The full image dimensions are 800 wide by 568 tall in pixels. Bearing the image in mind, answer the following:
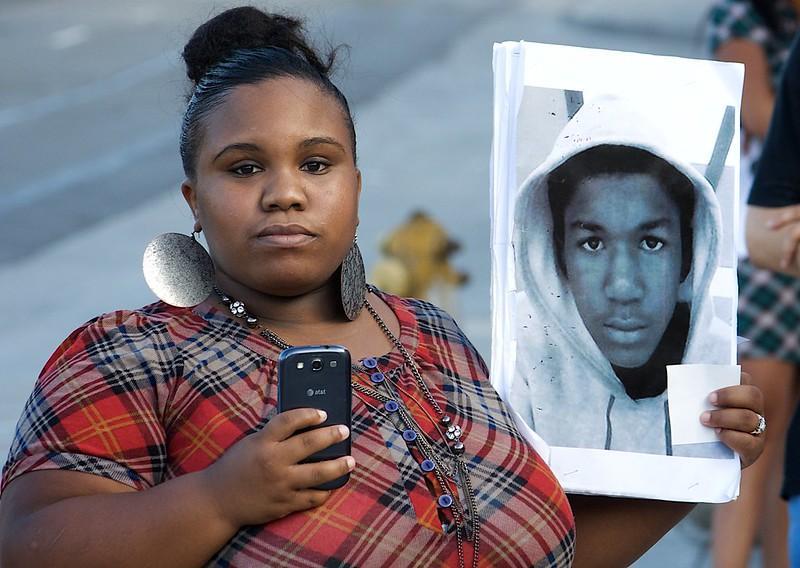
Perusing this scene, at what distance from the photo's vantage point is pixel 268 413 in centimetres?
165

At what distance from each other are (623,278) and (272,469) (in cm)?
72

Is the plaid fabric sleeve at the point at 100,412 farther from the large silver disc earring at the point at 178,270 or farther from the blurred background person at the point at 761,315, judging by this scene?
the blurred background person at the point at 761,315

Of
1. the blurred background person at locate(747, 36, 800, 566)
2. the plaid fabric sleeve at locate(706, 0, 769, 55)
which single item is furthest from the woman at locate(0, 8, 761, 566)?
the plaid fabric sleeve at locate(706, 0, 769, 55)

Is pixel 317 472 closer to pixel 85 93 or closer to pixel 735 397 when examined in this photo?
pixel 735 397

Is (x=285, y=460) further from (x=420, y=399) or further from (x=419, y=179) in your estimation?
(x=419, y=179)

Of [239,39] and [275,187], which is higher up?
[239,39]

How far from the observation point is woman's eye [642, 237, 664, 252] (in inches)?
77.3

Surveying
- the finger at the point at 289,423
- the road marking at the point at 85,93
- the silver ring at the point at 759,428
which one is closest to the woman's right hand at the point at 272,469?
the finger at the point at 289,423

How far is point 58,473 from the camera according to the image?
5.06 feet

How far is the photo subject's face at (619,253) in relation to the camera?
1963 millimetres

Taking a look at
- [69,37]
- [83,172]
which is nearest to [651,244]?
[83,172]

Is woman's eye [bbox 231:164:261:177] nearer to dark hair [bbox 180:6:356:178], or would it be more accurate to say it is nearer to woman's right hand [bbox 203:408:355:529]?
dark hair [bbox 180:6:356:178]

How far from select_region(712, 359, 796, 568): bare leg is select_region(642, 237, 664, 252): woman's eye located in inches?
69.3

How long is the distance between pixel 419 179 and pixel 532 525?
25.2 ft
